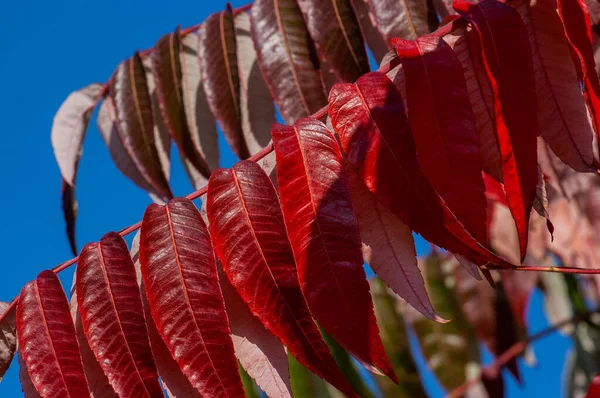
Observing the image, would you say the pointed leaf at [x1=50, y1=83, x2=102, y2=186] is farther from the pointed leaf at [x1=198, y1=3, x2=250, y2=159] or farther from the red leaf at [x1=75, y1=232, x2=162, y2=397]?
the red leaf at [x1=75, y1=232, x2=162, y2=397]

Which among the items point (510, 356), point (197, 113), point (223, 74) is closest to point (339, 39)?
point (223, 74)

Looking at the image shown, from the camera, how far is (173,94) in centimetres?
164

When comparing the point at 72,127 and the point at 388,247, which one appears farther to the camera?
the point at 72,127

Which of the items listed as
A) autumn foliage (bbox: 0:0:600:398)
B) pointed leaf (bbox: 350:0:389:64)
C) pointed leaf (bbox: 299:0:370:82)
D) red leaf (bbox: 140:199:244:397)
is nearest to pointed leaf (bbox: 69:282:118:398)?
autumn foliage (bbox: 0:0:600:398)

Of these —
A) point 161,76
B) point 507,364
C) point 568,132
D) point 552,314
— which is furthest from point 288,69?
point 552,314

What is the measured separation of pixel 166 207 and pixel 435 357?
1.39m

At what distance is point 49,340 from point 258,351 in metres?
0.27

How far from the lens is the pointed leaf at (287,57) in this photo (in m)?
1.32

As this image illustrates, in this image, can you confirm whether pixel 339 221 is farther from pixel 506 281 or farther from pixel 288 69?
pixel 506 281

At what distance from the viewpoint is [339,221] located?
873 millimetres

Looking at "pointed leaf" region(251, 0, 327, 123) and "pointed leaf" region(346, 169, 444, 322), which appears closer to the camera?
"pointed leaf" region(346, 169, 444, 322)

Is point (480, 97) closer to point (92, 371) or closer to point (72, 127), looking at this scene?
point (92, 371)

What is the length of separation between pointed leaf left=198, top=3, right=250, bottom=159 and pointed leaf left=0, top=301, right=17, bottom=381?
50 centimetres

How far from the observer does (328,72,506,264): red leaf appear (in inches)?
32.8
